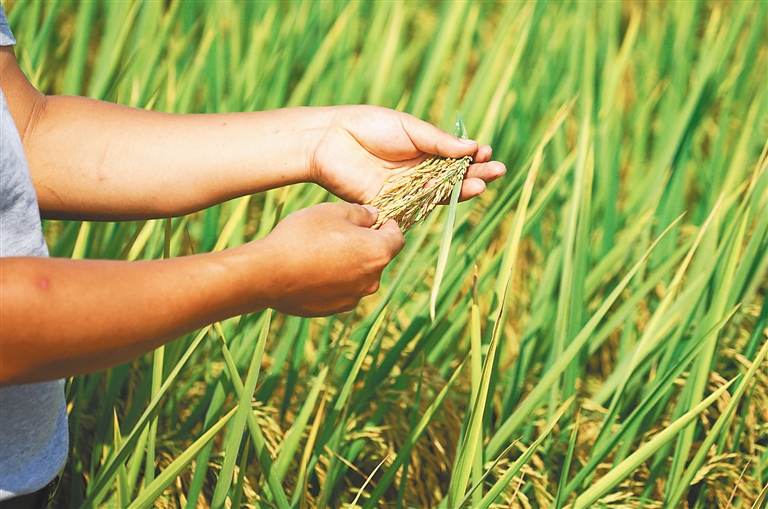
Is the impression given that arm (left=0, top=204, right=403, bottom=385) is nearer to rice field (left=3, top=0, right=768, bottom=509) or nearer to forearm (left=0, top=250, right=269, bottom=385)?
forearm (left=0, top=250, right=269, bottom=385)

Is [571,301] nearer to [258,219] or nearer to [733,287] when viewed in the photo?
[733,287]

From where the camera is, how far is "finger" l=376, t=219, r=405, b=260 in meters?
0.83

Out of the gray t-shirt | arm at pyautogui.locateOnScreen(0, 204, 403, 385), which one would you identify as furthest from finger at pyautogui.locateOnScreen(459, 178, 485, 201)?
the gray t-shirt

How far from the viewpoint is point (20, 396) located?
69cm

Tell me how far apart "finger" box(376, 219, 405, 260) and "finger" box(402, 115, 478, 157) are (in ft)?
0.48

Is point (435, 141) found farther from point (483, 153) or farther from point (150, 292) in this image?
point (150, 292)

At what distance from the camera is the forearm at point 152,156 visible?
3.00 ft

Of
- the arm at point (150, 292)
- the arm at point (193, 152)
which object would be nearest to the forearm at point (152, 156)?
the arm at point (193, 152)

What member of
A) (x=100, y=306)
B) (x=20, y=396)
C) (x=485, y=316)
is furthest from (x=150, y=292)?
(x=485, y=316)

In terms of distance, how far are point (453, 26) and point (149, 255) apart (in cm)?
86

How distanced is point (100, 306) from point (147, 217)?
1.28 ft

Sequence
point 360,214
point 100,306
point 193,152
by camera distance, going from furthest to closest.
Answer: point 193,152 → point 360,214 → point 100,306

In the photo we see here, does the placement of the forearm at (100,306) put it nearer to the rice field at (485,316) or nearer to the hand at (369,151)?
the rice field at (485,316)

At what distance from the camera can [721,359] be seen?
1.37 m
